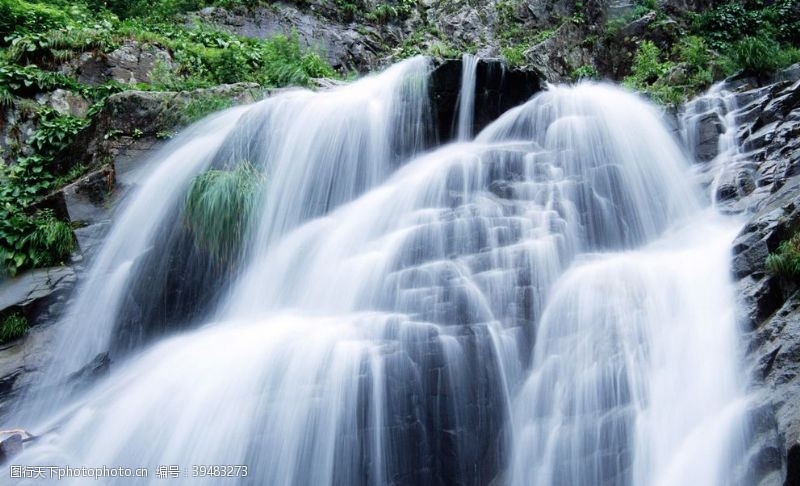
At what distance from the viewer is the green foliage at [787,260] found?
4.55 m

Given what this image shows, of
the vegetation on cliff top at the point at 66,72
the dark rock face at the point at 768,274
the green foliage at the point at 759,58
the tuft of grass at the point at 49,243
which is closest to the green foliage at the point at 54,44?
the vegetation on cliff top at the point at 66,72

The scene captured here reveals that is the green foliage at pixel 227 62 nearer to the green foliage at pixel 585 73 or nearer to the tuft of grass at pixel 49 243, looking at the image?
the tuft of grass at pixel 49 243

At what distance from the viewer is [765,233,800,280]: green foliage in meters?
4.55

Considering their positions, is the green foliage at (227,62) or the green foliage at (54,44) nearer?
the green foliage at (54,44)

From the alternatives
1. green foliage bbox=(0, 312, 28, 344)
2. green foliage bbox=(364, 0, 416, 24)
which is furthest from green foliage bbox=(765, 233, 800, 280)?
green foliage bbox=(364, 0, 416, 24)

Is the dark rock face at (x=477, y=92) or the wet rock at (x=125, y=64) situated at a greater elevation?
the wet rock at (x=125, y=64)

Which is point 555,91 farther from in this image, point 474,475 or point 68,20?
point 68,20

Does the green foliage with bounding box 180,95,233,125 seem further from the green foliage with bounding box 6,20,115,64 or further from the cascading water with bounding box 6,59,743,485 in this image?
the green foliage with bounding box 6,20,115,64

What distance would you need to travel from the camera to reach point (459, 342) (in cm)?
518

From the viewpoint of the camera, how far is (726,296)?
522 centimetres

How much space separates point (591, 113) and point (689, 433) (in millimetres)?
6291

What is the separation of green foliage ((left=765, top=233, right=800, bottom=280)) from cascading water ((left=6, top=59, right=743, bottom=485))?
540mm

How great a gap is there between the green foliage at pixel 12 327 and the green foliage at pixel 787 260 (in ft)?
27.1

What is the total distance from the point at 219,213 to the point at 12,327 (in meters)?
2.84
